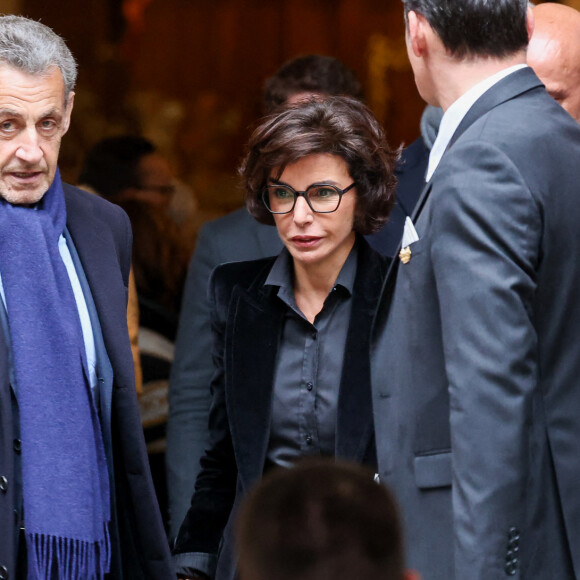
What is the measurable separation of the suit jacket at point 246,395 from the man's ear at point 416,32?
0.74 metres

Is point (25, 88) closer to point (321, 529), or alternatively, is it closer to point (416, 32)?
point (416, 32)

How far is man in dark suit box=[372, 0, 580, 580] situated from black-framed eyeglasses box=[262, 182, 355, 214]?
0.58m

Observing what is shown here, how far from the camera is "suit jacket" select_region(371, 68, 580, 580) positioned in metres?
2.25

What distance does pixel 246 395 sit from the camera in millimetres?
3053

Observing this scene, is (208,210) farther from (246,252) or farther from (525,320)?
(525,320)

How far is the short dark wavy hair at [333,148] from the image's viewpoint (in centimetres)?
312

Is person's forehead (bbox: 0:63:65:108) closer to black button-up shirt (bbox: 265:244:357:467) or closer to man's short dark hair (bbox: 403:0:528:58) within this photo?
black button-up shirt (bbox: 265:244:357:467)

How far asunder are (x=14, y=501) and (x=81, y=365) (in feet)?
1.17

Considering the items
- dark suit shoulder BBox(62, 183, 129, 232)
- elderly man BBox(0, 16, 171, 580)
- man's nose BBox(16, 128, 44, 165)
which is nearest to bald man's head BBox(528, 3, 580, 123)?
dark suit shoulder BBox(62, 183, 129, 232)

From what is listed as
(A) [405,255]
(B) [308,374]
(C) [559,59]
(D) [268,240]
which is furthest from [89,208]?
(C) [559,59]

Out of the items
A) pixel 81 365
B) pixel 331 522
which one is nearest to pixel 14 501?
pixel 81 365

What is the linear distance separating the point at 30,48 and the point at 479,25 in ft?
3.48

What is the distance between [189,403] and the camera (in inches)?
163

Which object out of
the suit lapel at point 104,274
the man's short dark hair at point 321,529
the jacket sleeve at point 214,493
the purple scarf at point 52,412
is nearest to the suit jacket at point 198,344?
the jacket sleeve at point 214,493
